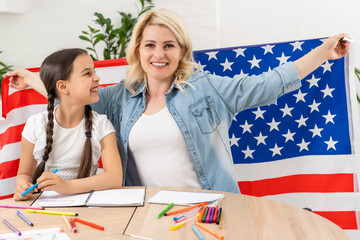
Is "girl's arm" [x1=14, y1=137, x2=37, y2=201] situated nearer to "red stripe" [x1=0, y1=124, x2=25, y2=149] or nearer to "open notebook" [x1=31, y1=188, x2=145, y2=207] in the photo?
"open notebook" [x1=31, y1=188, x2=145, y2=207]

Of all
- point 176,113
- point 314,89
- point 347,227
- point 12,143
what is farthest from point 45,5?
point 347,227

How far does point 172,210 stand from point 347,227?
1.46 m

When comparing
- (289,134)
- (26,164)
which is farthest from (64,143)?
(289,134)

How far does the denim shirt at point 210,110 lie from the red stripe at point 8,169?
76 centimetres

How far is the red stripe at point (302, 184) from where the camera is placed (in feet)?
7.14

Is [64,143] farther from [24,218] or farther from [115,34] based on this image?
[115,34]

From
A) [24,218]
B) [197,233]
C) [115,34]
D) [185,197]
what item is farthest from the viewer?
[115,34]

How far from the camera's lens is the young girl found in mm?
1563

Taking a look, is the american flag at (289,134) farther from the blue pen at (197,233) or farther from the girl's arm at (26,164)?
the blue pen at (197,233)

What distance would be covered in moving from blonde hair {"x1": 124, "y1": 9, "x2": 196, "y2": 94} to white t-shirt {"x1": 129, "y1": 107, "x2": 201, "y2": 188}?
0.19 m

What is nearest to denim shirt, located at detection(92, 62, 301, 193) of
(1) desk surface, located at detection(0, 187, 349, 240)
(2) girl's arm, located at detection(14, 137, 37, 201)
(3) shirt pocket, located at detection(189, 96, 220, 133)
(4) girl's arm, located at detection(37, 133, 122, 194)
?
(3) shirt pocket, located at detection(189, 96, 220, 133)

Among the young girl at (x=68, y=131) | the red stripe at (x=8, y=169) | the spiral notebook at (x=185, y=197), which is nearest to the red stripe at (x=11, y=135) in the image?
the red stripe at (x=8, y=169)

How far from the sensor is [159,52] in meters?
1.75

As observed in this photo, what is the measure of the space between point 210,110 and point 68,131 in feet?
2.09
